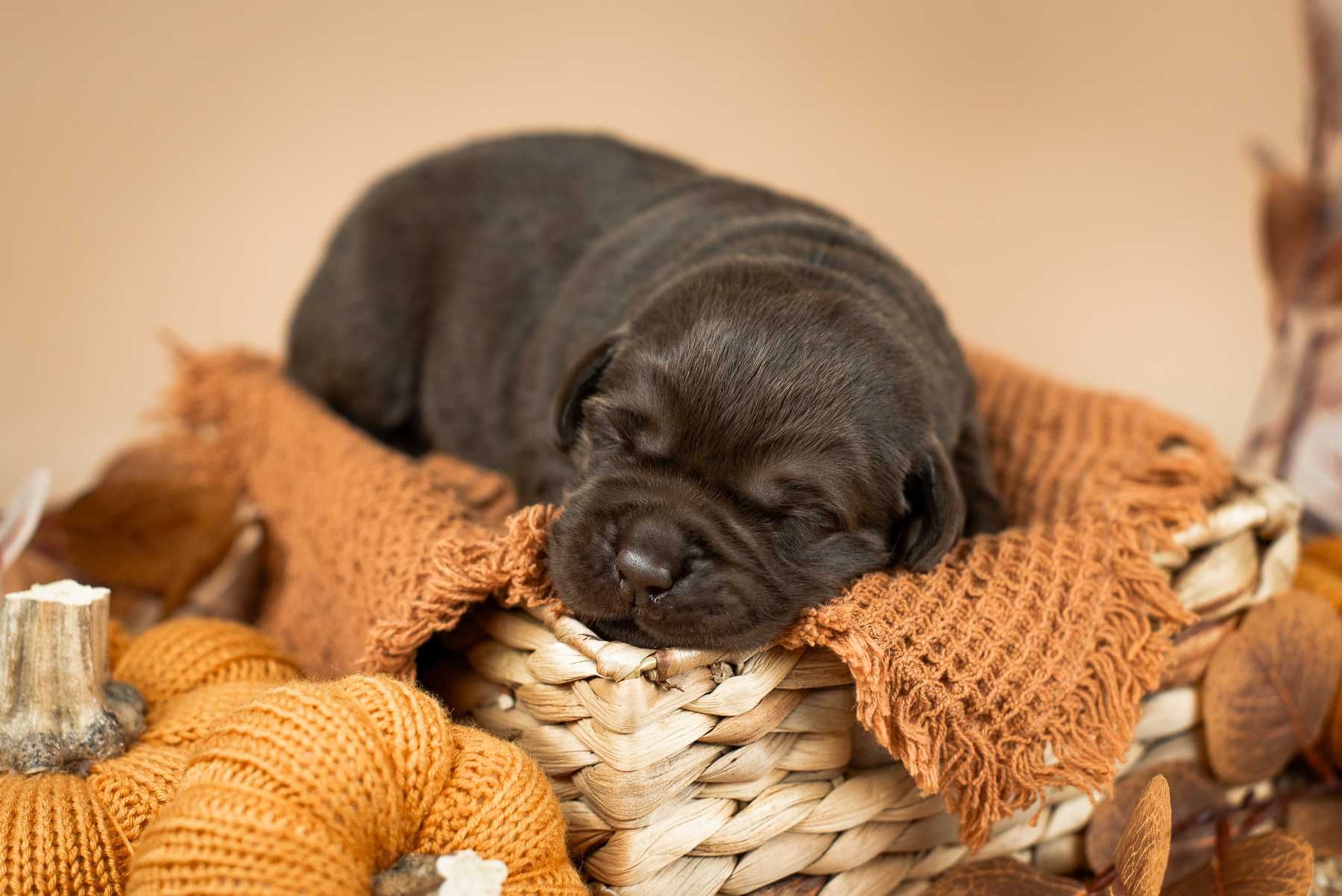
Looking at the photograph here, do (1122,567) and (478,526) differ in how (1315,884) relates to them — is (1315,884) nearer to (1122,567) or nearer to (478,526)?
(1122,567)

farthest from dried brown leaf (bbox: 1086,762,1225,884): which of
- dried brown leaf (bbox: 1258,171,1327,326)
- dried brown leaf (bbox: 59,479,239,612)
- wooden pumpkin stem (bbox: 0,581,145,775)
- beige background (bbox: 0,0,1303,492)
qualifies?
beige background (bbox: 0,0,1303,492)

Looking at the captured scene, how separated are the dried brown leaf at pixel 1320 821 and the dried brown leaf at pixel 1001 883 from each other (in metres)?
0.58

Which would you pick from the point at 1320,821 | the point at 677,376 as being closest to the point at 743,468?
the point at 677,376

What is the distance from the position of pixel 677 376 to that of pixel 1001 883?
0.84 m

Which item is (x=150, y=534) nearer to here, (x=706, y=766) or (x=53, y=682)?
(x=53, y=682)

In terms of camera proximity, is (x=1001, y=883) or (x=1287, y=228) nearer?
(x=1001, y=883)

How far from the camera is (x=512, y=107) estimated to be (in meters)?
4.05

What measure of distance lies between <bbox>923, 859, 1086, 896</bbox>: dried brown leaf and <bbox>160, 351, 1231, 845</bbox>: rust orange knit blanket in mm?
80

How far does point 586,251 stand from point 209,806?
69.0 inches

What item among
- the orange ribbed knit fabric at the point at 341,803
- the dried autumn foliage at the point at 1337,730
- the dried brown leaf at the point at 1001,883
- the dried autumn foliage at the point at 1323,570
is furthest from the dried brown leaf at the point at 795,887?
the dried autumn foliage at the point at 1323,570

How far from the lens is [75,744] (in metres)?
1.38

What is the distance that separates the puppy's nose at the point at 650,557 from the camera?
1.52m

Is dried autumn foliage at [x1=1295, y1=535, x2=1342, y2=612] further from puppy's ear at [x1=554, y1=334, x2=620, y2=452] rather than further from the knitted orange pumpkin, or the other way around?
the knitted orange pumpkin

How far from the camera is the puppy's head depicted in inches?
60.1
